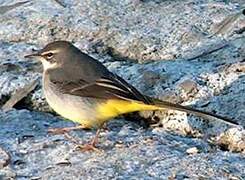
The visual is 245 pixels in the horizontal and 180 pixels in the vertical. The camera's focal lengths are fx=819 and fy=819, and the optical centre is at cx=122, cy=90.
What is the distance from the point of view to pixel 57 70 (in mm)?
7852

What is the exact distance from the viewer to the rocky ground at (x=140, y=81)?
269 inches

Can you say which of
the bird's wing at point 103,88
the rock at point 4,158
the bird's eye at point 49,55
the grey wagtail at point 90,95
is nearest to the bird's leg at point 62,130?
the grey wagtail at point 90,95

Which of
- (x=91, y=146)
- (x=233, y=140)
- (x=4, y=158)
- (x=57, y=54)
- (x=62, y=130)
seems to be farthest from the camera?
(x=57, y=54)

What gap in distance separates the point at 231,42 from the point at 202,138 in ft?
6.73

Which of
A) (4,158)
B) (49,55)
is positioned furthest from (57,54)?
(4,158)

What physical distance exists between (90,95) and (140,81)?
4.25 ft

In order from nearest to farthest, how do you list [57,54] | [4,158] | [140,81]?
[4,158] → [57,54] → [140,81]

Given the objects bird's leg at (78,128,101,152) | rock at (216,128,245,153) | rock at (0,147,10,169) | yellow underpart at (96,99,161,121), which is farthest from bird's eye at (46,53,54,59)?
rock at (216,128,245,153)

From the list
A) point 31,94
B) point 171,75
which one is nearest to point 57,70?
point 31,94

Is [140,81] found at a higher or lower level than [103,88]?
lower

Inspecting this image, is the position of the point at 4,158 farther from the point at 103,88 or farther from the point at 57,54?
the point at 57,54

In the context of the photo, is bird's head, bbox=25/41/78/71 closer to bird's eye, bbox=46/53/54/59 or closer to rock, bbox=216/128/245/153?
bird's eye, bbox=46/53/54/59

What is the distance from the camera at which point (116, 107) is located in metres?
7.30

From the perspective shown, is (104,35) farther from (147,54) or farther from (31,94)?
(31,94)
